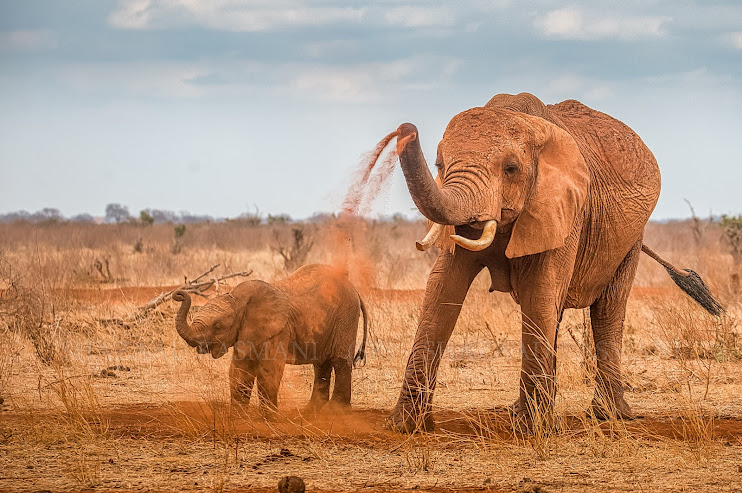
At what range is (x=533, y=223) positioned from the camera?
7297 millimetres

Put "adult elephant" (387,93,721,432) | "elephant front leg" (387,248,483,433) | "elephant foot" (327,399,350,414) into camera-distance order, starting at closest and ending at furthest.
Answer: "adult elephant" (387,93,721,432) → "elephant front leg" (387,248,483,433) → "elephant foot" (327,399,350,414)

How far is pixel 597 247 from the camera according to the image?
8461mm

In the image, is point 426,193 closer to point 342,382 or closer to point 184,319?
point 184,319

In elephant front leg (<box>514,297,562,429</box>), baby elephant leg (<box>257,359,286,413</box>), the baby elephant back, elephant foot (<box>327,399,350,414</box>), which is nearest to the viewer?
elephant front leg (<box>514,297,562,429</box>)

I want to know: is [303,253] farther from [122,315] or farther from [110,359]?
[110,359]

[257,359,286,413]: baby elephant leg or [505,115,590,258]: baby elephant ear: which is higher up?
[505,115,590,258]: baby elephant ear

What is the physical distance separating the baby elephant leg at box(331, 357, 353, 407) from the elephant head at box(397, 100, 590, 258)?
7.17ft

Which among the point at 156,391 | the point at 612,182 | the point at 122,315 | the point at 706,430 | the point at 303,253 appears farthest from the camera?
the point at 303,253

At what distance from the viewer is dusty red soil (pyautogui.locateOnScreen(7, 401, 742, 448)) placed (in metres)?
7.58

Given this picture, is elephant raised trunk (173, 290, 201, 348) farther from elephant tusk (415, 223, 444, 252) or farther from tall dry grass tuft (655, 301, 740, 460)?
tall dry grass tuft (655, 301, 740, 460)

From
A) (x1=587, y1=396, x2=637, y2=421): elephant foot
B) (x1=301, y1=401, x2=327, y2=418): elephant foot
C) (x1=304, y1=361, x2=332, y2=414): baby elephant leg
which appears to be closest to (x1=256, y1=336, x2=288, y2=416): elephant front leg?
(x1=301, y1=401, x2=327, y2=418): elephant foot

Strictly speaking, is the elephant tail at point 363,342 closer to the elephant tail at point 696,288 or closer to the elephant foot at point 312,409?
the elephant foot at point 312,409

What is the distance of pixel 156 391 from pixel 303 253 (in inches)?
476

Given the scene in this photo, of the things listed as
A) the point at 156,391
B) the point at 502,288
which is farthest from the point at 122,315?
the point at 502,288
